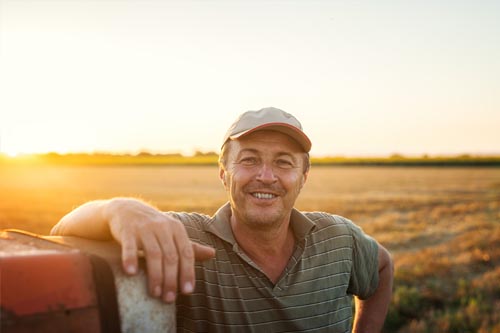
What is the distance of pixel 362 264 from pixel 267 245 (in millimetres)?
627

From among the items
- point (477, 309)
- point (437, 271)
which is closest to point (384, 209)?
point (437, 271)

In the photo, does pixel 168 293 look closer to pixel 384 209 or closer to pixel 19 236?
pixel 19 236

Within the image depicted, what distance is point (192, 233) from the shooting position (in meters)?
2.76

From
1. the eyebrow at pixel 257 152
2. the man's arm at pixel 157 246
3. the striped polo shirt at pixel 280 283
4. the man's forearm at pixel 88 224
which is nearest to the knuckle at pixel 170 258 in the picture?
the man's arm at pixel 157 246

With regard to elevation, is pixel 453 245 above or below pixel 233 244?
below

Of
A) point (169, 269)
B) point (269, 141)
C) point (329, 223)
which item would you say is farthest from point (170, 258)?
point (329, 223)

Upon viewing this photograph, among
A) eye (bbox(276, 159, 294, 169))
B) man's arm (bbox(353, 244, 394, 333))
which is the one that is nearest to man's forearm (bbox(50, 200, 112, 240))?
eye (bbox(276, 159, 294, 169))

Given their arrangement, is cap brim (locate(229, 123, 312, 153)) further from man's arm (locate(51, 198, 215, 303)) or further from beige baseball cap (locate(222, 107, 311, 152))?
man's arm (locate(51, 198, 215, 303))

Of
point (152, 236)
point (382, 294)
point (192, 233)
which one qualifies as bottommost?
point (382, 294)

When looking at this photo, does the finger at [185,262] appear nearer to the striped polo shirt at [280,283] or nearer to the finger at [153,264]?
the finger at [153,264]

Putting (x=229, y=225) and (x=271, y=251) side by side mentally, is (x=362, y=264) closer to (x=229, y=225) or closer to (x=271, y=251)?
(x=271, y=251)

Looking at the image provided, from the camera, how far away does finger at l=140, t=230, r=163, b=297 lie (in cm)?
149

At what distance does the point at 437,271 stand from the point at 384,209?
12.7m

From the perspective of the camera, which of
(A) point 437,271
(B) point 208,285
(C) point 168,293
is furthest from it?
(A) point 437,271
